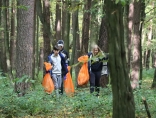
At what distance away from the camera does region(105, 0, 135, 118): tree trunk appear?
4.04 meters

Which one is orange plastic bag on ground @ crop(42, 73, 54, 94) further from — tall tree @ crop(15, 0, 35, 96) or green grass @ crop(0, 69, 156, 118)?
green grass @ crop(0, 69, 156, 118)

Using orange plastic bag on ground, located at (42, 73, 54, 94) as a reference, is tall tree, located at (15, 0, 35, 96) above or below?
above

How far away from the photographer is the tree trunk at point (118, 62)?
4039mm

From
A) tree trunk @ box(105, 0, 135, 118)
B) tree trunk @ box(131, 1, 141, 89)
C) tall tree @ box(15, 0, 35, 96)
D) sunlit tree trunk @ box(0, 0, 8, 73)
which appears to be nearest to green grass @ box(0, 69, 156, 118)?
tall tree @ box(15, 0, 35, 96)

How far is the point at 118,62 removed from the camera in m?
4.09

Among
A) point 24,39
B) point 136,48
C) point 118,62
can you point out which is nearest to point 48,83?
point 24,39

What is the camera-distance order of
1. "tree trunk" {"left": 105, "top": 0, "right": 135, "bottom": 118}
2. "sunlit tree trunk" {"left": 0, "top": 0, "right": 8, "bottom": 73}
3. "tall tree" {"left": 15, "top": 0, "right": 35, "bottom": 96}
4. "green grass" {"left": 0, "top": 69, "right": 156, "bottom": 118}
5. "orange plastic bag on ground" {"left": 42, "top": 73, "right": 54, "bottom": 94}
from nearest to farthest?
"tree trunk" {"left": 105, "top": 0, "right": 135, "bottom": 118} → "green grass" {"left": 0, "top": 69, "right": 156, "bottom": 118} → "tall tree" {"left": 15, "top": 0, "right": 35, "bottom": 96} → "orange plastic bag on ground" {"left": 42, "top": 73, "right": 54, "bottom": 94} → "sunlit tree trunk" {"left": 0, "top": 0, "right": 8, "bottom": 73}

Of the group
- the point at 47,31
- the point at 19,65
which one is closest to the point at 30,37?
the point at 19,65

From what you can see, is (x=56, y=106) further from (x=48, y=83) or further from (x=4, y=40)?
(x=4, y=40)

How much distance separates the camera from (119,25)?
4.07 meters

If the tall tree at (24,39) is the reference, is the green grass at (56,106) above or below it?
below

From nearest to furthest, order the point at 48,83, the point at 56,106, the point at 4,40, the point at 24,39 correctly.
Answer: the point at 56,106, the point at 24,39, the point at 48,83, the point at 4,40

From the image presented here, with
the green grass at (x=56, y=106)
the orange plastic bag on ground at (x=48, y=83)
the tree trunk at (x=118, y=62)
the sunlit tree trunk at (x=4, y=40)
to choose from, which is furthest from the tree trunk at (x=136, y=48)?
the tree trunk at (x=118, y=62)

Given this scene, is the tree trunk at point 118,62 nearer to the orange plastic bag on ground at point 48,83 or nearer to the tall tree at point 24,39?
the tall tree at point 24,39
